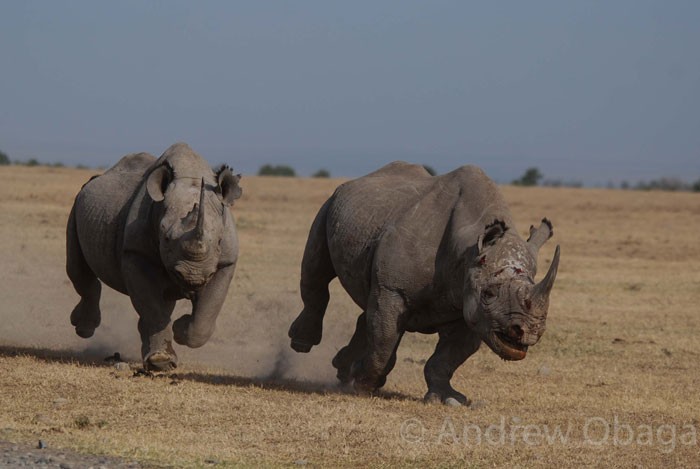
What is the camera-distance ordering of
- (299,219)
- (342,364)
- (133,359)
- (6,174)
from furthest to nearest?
1. (6,174)
2. (299,219)
3. (133,359)
4. (342,364)

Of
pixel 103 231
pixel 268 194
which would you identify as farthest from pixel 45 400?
pixel 268 194

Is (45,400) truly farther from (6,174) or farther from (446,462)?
(6,174)

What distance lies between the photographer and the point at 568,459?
9.39 m

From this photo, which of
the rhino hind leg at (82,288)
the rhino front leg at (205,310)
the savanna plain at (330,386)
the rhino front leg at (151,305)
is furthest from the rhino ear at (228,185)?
the rhino hind leg at (82,288)

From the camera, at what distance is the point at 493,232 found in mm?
11148

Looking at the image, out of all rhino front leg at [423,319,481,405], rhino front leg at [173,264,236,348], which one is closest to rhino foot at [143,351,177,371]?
rhino front leg at [173,264,236,348]

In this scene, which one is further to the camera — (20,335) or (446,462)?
(20,335)

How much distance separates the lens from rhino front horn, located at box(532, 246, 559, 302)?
1029 centimetres

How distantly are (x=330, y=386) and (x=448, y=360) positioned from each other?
4.86 feet

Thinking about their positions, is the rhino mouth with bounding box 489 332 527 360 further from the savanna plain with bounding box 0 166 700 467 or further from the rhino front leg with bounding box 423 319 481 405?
the rhino front leg with bounding box 423 319 481 405

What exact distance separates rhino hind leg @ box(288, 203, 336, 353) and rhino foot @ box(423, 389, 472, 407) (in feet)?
6.07

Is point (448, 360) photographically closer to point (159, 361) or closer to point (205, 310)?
point (205, 310)

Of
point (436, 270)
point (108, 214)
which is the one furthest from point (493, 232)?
point (108, 214)

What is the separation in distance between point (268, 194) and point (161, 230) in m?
26.1
